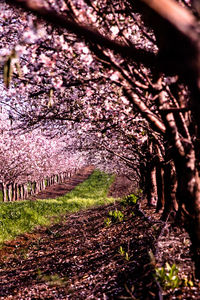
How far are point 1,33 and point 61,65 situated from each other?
181 cm

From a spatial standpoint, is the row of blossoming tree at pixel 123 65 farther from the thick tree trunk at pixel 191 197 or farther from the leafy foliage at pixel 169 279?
the leafy foliage at pixel 169 279

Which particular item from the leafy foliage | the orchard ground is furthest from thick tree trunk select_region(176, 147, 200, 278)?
the orchard ground

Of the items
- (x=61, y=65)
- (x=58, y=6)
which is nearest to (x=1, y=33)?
(x=61, y=65)

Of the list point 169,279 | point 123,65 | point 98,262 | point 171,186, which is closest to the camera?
point 169,279

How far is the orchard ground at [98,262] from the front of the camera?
5.91 m

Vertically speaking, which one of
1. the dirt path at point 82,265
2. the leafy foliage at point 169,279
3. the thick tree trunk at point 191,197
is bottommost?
the dirt path at point 82,265

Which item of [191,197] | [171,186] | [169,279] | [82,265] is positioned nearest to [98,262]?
Answer: [82,265]

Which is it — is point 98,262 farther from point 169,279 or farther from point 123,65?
point 123,65

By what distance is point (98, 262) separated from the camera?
8680 mm

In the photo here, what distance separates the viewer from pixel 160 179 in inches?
464

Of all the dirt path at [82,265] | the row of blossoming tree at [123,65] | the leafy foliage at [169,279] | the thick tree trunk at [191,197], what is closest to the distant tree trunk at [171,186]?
the row of blossoming tree at [123,65]

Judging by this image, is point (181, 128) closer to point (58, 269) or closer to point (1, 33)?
point (1, 33)

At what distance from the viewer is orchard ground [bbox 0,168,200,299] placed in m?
5.91

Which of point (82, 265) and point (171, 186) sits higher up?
point (171, 186)
